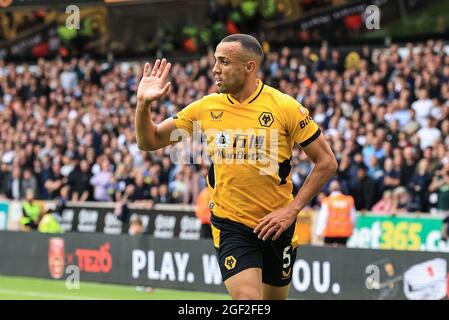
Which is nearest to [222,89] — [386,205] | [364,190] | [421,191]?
[421,191]

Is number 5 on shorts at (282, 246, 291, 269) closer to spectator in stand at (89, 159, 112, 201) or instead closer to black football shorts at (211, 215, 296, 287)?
black football shorts at (211, 215, 296, 287)

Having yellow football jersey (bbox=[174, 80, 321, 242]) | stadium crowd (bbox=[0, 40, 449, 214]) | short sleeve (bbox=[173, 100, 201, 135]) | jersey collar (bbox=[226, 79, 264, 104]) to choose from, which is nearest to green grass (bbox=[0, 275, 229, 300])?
stadium crowd (bbox=[0, 40, 449, 214])

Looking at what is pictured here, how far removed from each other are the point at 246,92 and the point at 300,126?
1.67ft

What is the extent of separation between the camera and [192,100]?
79.5 ft

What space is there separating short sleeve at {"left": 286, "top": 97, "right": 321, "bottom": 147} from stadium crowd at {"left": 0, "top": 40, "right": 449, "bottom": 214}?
9.52 m

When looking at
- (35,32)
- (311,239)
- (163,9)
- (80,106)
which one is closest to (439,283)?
(311,239)

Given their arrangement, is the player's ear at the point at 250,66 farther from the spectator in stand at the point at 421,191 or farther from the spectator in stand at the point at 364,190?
the spectator in stand at the point at 364,190

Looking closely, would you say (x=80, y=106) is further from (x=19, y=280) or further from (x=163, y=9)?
(x=19, y=280)

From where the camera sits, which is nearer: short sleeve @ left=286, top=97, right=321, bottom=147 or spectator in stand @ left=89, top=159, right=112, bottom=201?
short sleeve @ left=286, top=97, right=321, bottom=147

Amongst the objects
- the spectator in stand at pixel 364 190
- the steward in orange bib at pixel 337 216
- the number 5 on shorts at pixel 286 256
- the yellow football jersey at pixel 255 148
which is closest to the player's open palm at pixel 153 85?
the yellow football jersey at pixel 255 148

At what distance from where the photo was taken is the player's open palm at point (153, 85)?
795 cm

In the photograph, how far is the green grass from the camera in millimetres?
16672

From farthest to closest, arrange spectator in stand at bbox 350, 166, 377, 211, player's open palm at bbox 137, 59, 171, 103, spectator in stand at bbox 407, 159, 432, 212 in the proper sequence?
1. spectator in stand at bbox 350, 166, 377, 211
2. spectator in stand at bbox 407, 159, 432, 212
3. player's open palm at bbox 137, 59, 171, 103

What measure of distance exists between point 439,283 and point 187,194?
23.7 feet
